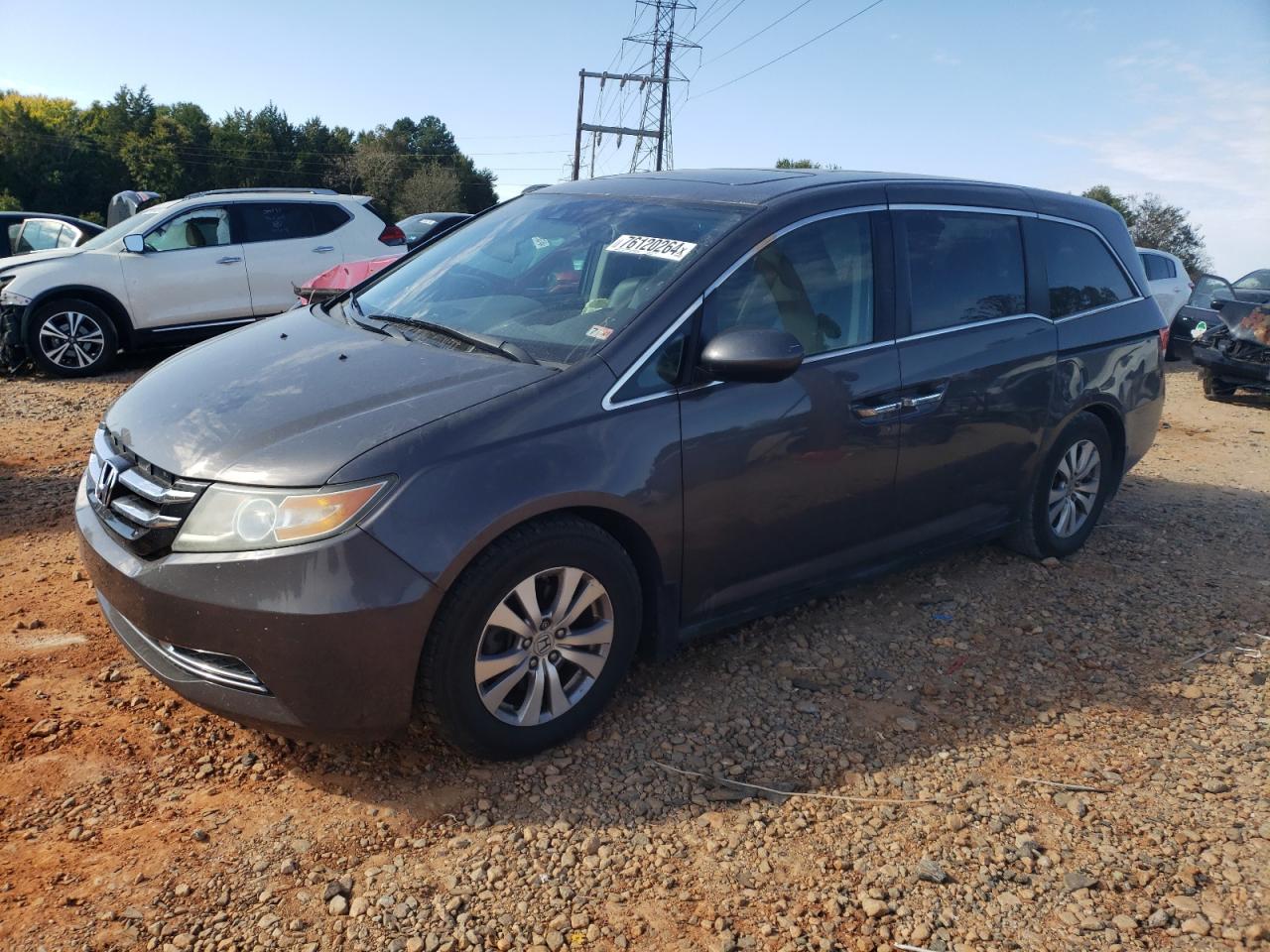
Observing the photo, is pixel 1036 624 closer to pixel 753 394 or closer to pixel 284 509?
pixel 753 394

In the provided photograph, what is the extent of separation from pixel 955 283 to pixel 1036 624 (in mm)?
1598

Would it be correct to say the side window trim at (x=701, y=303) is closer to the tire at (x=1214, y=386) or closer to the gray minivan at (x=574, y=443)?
the gray minivan at (x=574, y=443)

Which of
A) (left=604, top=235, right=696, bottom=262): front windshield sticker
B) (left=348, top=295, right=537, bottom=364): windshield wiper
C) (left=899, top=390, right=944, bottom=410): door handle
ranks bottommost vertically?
(left=899, top=390, right=944, bottom=410): door handle

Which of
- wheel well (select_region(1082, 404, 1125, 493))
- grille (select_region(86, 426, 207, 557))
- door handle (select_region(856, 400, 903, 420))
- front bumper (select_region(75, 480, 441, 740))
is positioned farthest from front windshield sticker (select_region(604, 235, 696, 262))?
wheel well (select_region(1082, 404, 1125, 493))

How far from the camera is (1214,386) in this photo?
11445 millimetres

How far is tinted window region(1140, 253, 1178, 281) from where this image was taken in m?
13.8

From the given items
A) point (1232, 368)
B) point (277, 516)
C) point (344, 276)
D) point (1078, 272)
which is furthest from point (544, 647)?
point (1232, 368)

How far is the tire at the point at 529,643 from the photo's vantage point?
278 cm

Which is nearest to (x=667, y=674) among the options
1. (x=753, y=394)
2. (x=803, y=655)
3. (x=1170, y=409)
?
(x=803, y=655)

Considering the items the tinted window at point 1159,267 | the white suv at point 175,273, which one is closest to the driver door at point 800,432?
the white suv at point 175,273

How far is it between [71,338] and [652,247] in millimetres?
8234

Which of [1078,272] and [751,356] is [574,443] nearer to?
[751,356]

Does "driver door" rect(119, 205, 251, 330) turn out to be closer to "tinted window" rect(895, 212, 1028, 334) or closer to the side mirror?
"tinted window" rect(895, 212, 1028, 334)

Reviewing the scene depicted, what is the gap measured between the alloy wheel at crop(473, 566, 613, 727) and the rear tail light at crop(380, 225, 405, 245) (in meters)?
8.91
